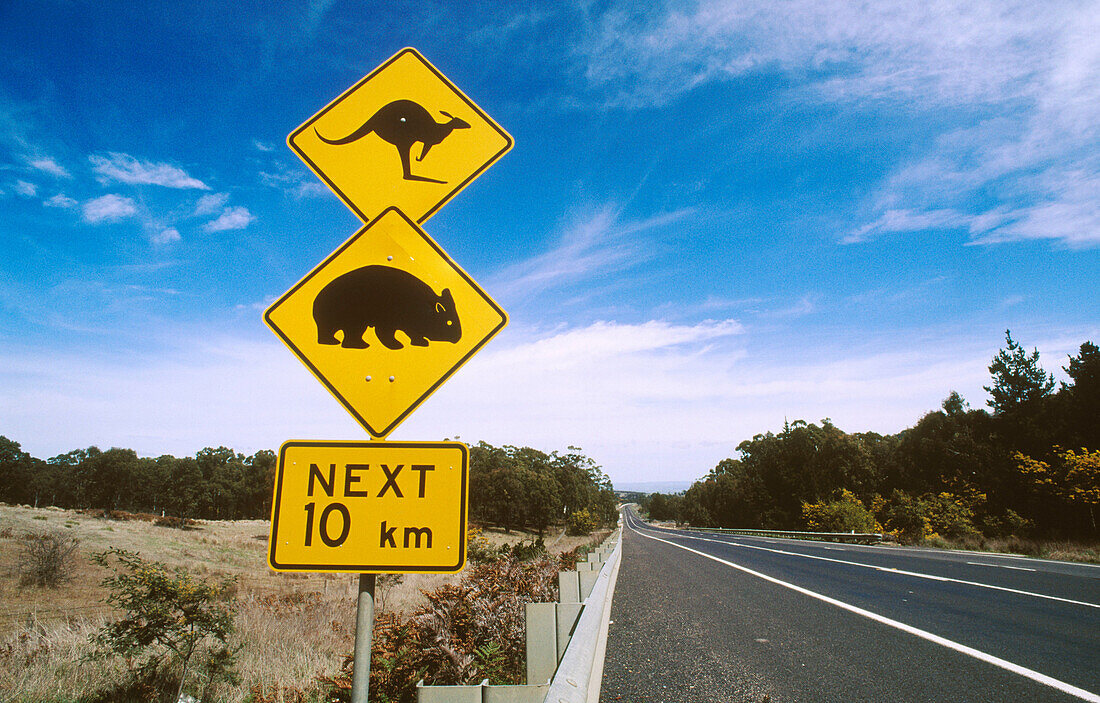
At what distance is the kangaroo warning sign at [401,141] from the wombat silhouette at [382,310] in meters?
0.37

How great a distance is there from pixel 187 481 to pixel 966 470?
4012 inches

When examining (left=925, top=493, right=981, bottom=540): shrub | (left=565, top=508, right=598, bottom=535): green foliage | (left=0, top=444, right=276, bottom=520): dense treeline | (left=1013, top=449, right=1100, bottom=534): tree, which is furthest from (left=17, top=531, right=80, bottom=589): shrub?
(left=0, top=444, right=276, bottom=520): dense treeline

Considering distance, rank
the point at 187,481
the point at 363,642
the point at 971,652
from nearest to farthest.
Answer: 1. the point at 363,642
2. the point at 971,652
3. the point at 187,481

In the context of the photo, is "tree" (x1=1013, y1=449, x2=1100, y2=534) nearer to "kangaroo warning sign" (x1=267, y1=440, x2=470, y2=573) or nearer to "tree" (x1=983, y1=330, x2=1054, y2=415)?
"tree" (x1=983, y1=330, x2=1054, y2=415)

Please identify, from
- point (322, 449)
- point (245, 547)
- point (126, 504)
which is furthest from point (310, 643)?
point (126, 504)

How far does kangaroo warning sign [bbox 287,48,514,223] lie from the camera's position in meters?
2.21

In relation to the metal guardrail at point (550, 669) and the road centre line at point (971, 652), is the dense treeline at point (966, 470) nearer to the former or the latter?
the road centre line at point (971, 652)

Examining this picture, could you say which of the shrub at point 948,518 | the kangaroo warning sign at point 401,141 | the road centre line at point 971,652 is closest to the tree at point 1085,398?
the shrub at point 948,518

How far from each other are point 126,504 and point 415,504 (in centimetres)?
12428

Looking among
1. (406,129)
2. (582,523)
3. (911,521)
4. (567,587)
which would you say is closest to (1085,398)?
(911,521)

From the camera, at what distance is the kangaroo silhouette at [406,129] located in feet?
7.45

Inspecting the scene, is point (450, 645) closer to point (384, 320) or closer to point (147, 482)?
point (384, 320)

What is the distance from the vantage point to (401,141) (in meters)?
2.30

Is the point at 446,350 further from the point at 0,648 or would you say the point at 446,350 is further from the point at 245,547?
the point at 245,547
